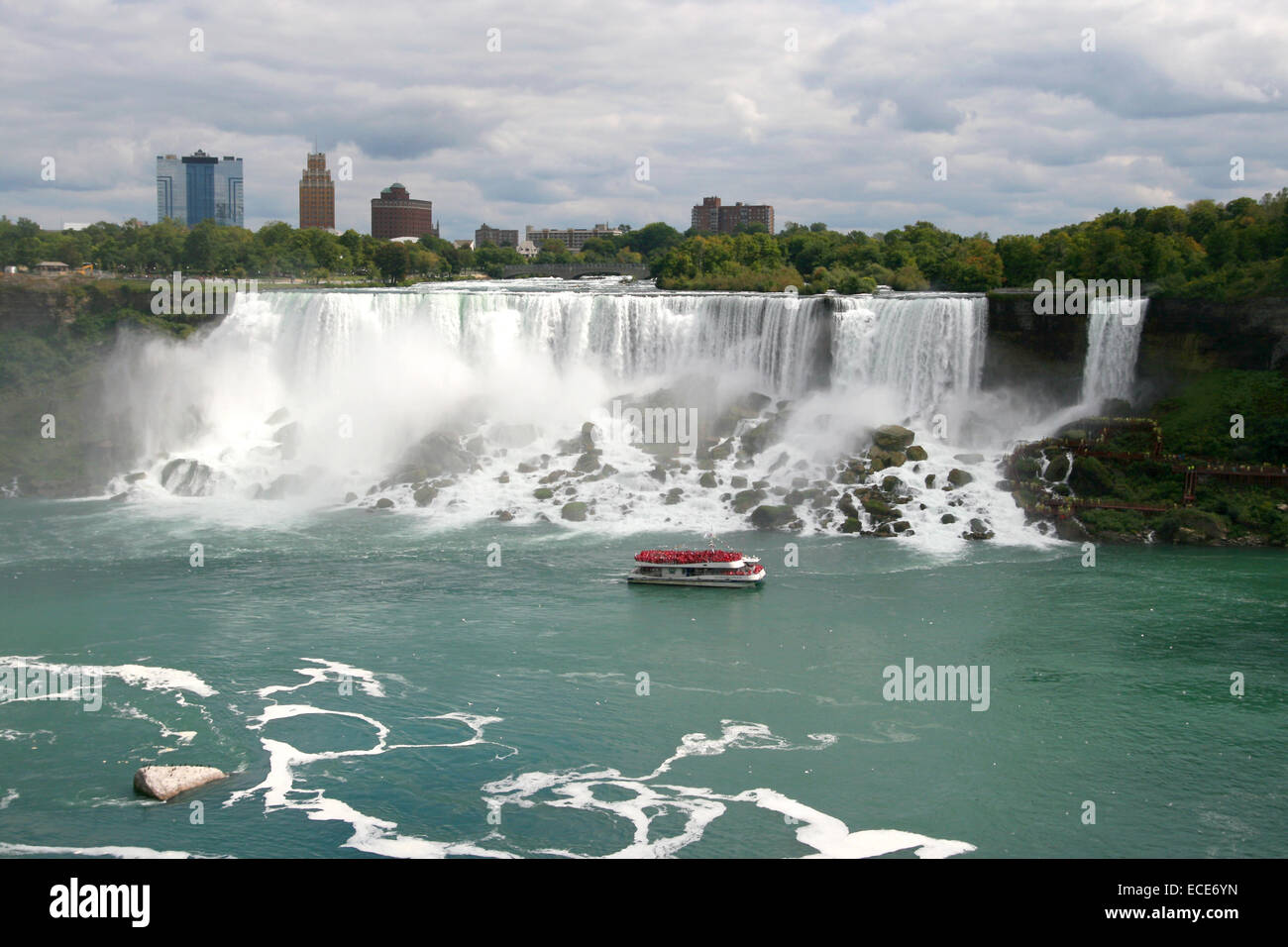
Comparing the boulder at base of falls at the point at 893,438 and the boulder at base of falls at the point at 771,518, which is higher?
the boulder at base of falls at the point at 893,438

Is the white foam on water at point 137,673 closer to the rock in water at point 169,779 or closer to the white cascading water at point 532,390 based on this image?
the rock in water at point 169,779

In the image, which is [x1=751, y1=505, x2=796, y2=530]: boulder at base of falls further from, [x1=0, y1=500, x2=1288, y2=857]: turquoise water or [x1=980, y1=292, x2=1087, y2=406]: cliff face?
[x1=980, y1=292, x2=1087, y2=406]: cliff face

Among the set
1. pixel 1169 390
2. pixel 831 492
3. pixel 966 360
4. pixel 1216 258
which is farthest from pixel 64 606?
pixel 1216 258

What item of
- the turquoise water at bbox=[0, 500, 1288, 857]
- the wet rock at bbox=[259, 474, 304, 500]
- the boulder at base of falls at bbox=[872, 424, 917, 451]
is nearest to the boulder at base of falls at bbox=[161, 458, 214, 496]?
the wet rock at bbox=[259, 474, 304, 500]

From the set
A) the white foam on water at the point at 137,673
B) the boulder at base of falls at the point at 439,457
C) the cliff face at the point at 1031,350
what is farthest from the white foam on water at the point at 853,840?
the cliff face at the point at 1031,350

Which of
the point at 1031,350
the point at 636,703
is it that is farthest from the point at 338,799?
the point at 1031,350
